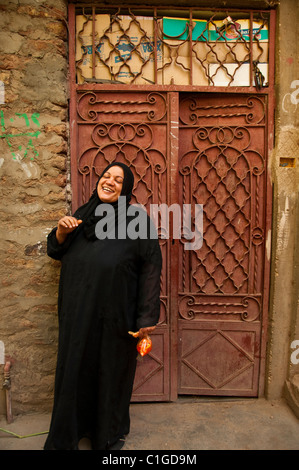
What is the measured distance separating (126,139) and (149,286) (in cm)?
127

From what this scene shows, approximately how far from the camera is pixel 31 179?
2518 millimetres

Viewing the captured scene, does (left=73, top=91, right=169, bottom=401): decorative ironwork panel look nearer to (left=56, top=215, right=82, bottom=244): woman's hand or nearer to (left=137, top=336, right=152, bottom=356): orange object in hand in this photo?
(left=56, top=215, right=82, bottom=244): woman's hand

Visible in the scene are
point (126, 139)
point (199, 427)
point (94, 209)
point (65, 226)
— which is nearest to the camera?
point (65, 226)

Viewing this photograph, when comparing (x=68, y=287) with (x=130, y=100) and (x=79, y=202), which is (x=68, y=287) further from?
(x=130, y=100)

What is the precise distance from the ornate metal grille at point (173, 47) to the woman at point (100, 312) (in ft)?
3.50

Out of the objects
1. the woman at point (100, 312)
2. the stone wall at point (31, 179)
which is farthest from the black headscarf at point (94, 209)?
the stone wall at point (31, 179)

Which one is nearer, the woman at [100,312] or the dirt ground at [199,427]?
the woman at [100,312]

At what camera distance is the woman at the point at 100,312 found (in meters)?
2.07

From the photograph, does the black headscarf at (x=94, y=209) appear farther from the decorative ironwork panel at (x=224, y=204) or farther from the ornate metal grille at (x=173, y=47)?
the ornate metal grille at (x=173, y=47)

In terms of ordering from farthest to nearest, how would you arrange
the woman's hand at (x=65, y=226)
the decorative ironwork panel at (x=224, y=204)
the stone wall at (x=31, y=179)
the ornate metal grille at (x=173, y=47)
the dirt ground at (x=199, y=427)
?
1. the decorative ironwork panel at (x=224, y=204)
2. the ornate metal grille at (x=173, y=47)
3. the stone wall at (x=31, y=179)
4. the dirt ground at (x=199, y=427)
5. the woman's hand at (x=65, y=226)

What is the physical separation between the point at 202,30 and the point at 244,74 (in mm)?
492

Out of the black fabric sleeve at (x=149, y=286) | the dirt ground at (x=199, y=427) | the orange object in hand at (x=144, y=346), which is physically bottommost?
the dirt ground at (x=199, y=427)

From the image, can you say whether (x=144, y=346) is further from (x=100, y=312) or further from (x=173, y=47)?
(x=173, y=47)

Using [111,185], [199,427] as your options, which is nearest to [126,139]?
[111,185]
